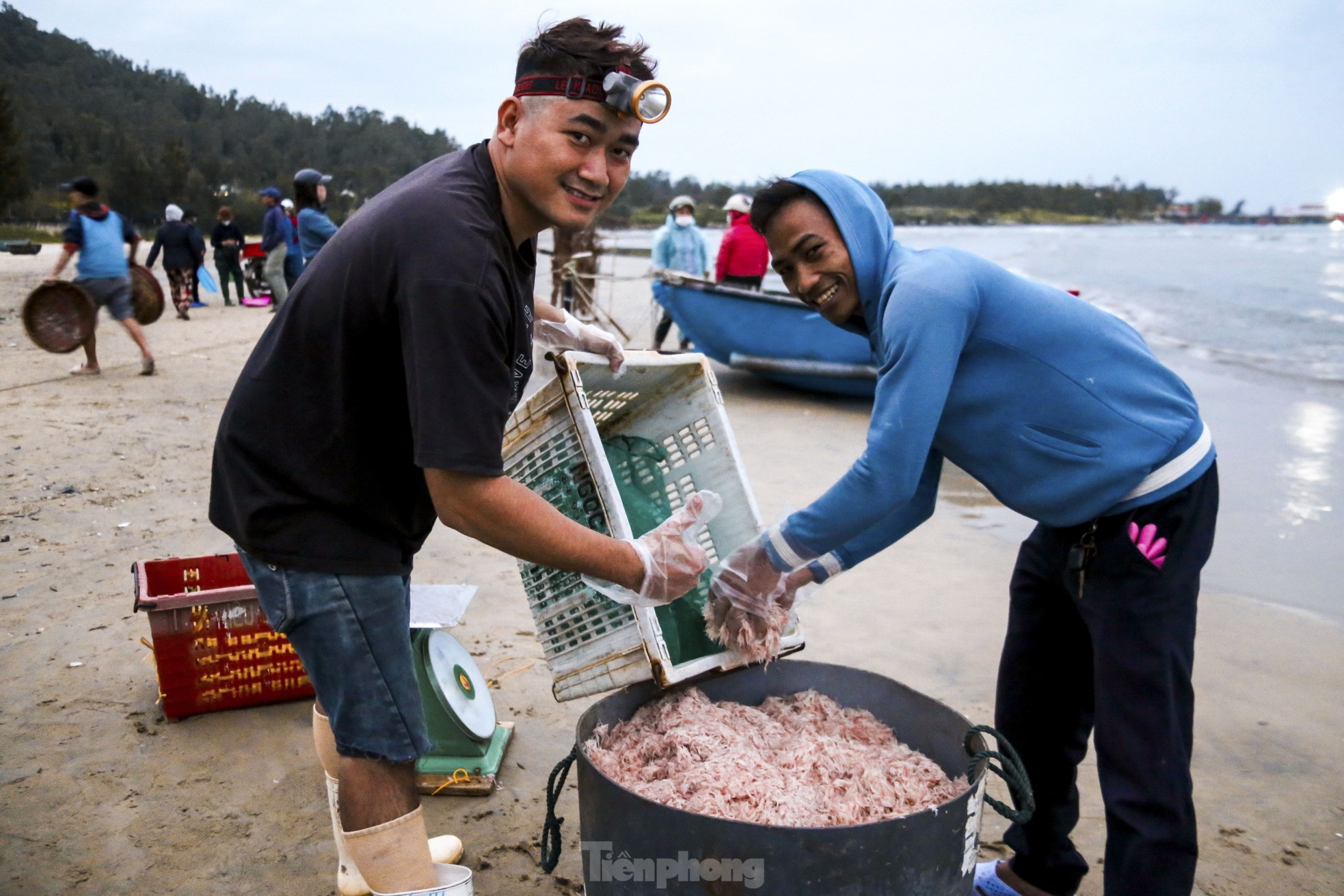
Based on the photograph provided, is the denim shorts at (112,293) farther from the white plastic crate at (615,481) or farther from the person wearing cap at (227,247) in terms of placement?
the white plastic crate at (615,481)

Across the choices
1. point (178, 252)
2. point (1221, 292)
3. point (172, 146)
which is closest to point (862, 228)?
point (178, 252)

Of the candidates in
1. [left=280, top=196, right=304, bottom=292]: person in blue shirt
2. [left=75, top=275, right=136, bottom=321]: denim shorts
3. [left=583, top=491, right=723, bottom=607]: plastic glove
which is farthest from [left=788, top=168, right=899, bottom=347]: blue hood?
[left=280, top=196, right=304, bottom=292]: person in blue shirt

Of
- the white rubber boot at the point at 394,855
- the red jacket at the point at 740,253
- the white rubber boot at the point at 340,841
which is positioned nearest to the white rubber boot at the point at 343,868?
the white rubber boot at the point at 340,841

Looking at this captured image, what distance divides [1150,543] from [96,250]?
9007 mm

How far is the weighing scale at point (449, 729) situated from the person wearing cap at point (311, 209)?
5448 mm

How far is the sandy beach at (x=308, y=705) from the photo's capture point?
2523mm

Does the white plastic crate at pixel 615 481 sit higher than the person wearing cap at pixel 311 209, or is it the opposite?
the person wearing cap at pixel 311 209

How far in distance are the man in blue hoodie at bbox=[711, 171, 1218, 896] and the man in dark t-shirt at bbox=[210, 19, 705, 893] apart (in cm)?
49

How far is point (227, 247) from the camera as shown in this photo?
15.7 m

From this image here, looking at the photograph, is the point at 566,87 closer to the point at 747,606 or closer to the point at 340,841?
the point at 747,606

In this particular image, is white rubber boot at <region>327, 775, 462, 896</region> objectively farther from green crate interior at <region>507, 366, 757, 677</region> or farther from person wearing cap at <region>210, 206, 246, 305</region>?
person wearing cap at <region>210, 206, 246, 305</region>

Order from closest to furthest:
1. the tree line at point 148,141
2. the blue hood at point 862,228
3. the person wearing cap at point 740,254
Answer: the blue hood at point 862,228, the person wearing cap at point 740,254, the tree line at point 148,141

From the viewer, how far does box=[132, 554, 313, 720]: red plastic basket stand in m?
2.97

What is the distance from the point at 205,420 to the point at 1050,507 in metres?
6.95
